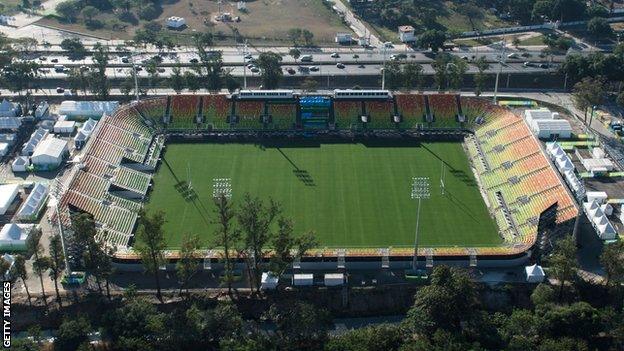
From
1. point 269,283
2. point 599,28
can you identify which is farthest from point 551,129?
point 269,283

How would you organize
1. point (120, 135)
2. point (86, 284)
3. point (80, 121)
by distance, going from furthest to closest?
1. point (80, 121)
2. point (120, 135)
3. point (86, 284)

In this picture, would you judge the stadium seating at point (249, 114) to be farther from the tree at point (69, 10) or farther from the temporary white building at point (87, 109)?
the tree at point (69, 10)

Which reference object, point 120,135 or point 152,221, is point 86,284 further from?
point 120,135

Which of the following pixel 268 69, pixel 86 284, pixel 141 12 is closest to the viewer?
pixel 86 284

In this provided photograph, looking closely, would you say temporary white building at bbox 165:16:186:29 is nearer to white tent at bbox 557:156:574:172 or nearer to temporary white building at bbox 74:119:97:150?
temporary white building at bbox 74:119:97:150

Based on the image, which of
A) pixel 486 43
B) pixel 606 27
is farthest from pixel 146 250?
pixel 606 27
